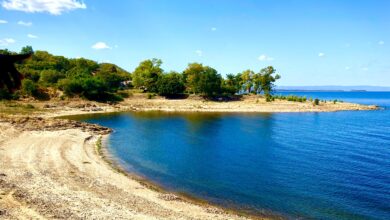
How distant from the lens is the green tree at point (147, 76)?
13300cm

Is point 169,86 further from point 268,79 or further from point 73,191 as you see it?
point 73,191

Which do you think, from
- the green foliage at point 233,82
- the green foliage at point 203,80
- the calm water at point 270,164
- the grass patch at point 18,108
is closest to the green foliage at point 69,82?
the grass patch at point 18,108

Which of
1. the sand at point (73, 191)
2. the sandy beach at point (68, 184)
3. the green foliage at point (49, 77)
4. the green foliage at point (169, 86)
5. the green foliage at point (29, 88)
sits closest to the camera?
the sand at point (73, 191)

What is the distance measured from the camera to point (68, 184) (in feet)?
104

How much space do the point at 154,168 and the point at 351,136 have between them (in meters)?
42.5

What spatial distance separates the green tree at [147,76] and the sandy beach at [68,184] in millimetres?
71874

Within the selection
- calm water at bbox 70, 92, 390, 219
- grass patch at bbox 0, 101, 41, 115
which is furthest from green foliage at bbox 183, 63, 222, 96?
grass patch at bbox 0, 101, 41, 115

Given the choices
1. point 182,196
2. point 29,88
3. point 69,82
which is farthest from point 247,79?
point 182,196

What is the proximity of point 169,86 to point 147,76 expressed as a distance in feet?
49.2

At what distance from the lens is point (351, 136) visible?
66688 mm

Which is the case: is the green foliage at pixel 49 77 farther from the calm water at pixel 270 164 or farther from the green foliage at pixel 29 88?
the calm water at pixel 270 164

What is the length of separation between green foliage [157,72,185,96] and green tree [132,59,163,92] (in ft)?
Result: 9.77

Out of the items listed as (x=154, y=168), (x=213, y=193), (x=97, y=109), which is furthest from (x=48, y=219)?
(x=97, y=109)

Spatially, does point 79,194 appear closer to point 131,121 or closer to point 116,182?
point 116,182
